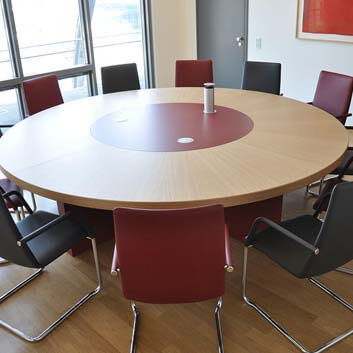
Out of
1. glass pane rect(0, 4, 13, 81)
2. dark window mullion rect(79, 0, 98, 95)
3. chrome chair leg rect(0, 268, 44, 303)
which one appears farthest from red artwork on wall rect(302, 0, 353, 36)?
chrome chair leg rect(0, 268, 44, 303)

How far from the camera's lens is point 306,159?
240cm

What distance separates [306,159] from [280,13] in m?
3.36

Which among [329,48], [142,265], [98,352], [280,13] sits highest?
[280,13]

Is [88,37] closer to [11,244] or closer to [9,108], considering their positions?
[9,108]

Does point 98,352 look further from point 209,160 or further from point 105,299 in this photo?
point 209,160

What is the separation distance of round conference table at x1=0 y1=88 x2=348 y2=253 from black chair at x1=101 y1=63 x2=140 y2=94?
0.74 m

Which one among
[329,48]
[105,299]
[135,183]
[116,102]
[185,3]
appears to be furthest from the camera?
[185,3]

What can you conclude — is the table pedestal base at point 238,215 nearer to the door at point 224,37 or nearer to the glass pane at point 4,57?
the glass pane at point 4,57

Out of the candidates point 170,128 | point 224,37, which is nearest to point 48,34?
point 224,37

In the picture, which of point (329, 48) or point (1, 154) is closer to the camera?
point (1, 154)

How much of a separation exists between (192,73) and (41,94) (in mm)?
1519

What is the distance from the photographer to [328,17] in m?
4.72

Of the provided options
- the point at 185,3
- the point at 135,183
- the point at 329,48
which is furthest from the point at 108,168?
the point at 185,3

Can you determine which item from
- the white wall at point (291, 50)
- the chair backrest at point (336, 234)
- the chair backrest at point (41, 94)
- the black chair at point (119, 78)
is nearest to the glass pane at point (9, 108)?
the chair backrest at point (41, 94)
